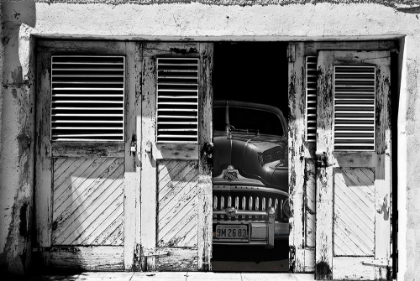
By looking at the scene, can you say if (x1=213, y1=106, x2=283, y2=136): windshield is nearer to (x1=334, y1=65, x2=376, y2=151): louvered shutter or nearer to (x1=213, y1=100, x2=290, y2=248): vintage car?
(x1=213, y1=100, x2=290, y2=248): vintage car

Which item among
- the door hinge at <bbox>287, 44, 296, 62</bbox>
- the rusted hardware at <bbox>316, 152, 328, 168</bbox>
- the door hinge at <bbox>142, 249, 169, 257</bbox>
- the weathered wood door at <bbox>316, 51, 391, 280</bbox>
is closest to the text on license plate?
the door hinge at <bbox>142, 249, 169, 257</bbox>

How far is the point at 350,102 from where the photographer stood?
20.4ft

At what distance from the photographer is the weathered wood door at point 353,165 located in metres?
6.12

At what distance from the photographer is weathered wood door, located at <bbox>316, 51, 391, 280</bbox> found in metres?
6.12

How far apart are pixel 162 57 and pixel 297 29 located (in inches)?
62.8

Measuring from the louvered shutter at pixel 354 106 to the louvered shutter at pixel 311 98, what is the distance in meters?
0.26

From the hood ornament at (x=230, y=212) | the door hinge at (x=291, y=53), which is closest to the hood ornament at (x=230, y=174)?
the hood ornament at (x=230, y=212)

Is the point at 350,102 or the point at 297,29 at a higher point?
the point at 297,29

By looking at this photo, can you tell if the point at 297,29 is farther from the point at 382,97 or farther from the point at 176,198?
the point at 176,198

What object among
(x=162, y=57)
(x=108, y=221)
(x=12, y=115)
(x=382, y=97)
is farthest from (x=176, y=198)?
(x=382, y=97)

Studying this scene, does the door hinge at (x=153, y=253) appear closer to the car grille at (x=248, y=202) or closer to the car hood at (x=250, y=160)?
the car grille at (x=248, y=202)

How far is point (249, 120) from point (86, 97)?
2193 millimetres

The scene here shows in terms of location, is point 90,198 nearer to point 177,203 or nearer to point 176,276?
point 177,203

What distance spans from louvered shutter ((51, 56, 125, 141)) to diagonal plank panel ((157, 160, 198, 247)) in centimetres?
71
